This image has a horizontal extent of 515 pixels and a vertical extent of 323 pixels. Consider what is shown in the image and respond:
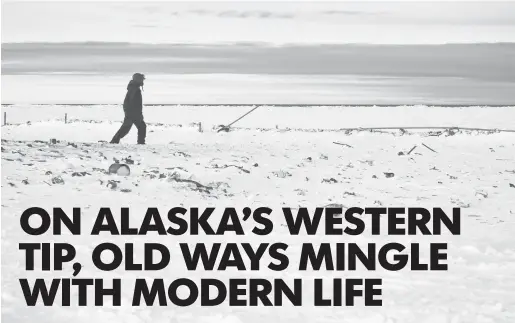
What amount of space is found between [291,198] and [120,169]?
2377mm

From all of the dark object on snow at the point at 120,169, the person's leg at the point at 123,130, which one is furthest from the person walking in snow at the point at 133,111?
the dark object on snow at the point at 120,169

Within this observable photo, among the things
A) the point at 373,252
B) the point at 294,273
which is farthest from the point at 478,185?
the point at 294,273

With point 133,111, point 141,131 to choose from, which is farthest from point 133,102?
point 141,131

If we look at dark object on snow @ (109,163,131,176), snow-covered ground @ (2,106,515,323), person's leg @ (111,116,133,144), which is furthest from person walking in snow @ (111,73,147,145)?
dark object on snow @ (109,163,131,176)

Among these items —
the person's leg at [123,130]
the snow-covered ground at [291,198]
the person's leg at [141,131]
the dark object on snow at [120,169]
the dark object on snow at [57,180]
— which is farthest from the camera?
the person's leg at [141,131]

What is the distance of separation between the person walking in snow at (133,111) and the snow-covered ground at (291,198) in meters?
1.61

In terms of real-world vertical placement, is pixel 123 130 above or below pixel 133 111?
below

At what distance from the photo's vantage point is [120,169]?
9.73m

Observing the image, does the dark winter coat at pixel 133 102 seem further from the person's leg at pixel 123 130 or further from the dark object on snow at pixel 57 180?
the dark object on snow at pixel 57 180

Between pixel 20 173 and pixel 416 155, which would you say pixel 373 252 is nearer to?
pixel 20 173

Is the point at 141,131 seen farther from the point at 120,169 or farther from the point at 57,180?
the point at 57,180

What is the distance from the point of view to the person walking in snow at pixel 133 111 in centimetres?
1504

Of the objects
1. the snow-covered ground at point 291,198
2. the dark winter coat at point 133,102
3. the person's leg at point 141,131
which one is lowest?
the snow-covered ground at point 291,198

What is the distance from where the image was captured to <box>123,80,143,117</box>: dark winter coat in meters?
15.1
